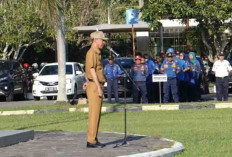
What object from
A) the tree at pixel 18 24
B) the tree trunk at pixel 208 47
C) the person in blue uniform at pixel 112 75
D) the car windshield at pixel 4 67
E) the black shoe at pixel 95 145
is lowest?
the black shoe at pixel 95 145

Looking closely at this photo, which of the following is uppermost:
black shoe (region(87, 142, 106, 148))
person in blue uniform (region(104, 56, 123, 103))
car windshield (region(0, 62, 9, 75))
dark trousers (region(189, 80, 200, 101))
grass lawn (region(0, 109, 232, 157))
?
car windshield (region(0, 62, 9, 75))

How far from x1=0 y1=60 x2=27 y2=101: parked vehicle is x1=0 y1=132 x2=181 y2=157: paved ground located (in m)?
19.4

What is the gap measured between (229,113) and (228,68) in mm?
5611

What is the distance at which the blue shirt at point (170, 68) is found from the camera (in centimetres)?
2709

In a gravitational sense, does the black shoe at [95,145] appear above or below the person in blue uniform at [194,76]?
below

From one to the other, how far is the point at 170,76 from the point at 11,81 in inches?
414

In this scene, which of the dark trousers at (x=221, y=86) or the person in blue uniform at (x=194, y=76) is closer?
the dark trousers at (x=221, y=86)

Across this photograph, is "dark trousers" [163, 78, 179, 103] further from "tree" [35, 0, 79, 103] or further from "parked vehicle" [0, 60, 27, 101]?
"parked vehicle" [0, 60, 27, 101]

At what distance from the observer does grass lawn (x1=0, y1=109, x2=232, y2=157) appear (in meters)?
14.3

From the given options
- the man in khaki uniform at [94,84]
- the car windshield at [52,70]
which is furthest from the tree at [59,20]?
Answer: the man in khaki uniform at [94,84]

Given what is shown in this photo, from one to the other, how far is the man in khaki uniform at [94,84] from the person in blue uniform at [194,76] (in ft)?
50.3

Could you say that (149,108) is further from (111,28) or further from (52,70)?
(52,70)

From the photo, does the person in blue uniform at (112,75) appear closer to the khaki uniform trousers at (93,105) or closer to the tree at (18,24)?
the khaki uniform trousers at (93,105)

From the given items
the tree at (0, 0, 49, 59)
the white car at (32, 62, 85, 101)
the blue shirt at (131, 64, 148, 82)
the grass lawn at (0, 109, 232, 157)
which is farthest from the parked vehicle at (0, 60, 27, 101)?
the grass lawn at (0, 109, 232, 157)
